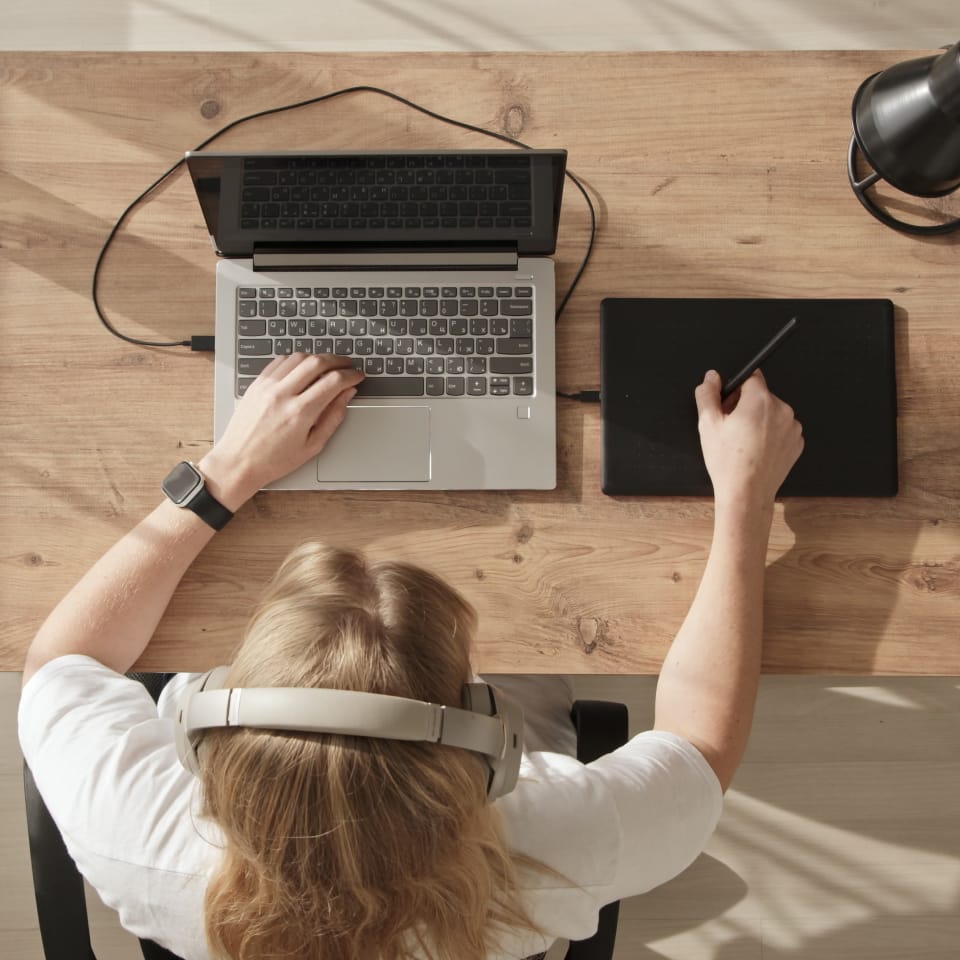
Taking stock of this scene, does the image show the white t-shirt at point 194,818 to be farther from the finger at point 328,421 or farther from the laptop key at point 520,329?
the laptop key at point 520,329

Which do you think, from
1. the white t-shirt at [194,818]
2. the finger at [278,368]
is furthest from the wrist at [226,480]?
the white t-shirt at [194,818]

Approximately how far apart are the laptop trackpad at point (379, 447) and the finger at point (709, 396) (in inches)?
12.3

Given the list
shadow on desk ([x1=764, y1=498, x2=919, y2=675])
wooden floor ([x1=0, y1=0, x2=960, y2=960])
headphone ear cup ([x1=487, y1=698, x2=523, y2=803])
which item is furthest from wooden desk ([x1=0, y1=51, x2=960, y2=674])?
wooden floor ([x1=0, y1=0, x2=960, y2=960])

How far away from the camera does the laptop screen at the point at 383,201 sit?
93cm

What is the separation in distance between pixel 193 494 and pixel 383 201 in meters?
0.39

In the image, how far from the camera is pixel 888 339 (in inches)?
38.8

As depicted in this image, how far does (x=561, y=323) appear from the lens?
1011 mm

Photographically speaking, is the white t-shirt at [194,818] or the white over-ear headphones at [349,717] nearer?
the white over-ear headphones at [349,717]

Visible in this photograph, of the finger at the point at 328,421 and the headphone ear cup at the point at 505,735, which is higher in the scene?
the finger at the point at 328,421

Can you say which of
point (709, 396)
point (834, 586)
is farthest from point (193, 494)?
point (834, 586)

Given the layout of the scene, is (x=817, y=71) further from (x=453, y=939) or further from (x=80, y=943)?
(x=80, y=943)

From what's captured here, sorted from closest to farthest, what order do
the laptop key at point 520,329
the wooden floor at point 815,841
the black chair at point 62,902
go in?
1. the black chair at point 62,902
2. the laptop key at point 520,329
3. the wooden floor at point 815,841

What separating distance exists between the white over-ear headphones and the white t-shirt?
0.45 feet

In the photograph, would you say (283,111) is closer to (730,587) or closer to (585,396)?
(585,396)
